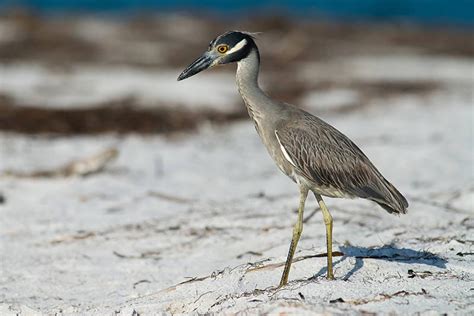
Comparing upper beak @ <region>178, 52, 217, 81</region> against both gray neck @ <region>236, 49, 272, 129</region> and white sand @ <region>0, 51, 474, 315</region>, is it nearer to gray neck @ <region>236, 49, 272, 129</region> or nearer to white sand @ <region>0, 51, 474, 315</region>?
gray neck @ <region>236, 49, 272, 129</region>

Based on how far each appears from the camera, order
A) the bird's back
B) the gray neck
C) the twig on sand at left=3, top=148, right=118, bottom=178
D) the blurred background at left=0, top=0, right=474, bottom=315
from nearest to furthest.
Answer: the bird's back < the gray neck < the blurred background at left=0, top=0, right=474, bottom=315 < the twig on sand at left=3, top=148, right=118, bottom=178

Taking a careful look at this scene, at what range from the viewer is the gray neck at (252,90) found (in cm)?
495

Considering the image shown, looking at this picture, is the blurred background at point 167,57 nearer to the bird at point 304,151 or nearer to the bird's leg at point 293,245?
the bird at point 304,151

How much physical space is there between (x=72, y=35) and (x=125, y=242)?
11883 millimetres

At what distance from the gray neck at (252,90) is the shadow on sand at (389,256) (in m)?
0.95

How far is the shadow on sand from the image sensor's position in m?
4.98

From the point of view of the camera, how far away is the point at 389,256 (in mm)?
5109

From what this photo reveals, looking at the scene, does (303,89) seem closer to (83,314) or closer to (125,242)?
(125,242)

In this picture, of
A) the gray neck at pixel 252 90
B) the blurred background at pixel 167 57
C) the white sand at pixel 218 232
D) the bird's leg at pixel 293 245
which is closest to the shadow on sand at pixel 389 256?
Result: the white sand at pixel 218 232

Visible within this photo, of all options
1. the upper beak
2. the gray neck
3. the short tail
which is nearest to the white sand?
the short tail

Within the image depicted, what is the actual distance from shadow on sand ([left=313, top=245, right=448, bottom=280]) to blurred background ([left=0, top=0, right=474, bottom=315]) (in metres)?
0.02

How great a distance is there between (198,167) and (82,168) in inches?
47.0

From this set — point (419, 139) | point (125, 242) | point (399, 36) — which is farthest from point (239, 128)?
point (399, 36)

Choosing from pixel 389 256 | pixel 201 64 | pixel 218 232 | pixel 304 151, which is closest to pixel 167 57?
pixel 218 232
